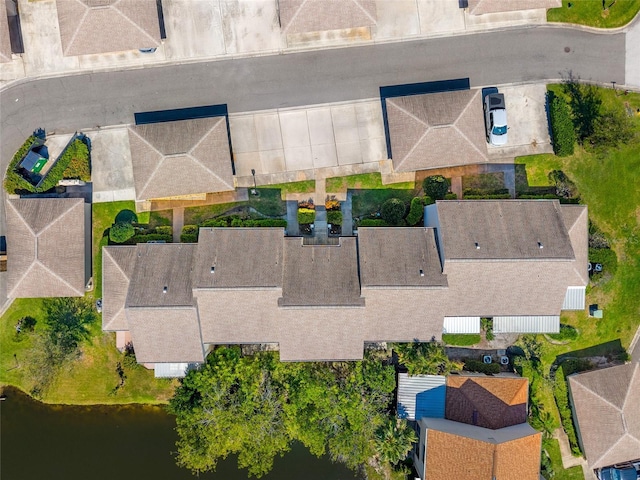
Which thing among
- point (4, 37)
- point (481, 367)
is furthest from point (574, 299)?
point (4, 37)

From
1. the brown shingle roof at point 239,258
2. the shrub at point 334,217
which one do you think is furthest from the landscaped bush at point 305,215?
the brown shingle roof at point 239,258

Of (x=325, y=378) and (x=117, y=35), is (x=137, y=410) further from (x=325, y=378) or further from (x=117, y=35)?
(x=117, y=35)

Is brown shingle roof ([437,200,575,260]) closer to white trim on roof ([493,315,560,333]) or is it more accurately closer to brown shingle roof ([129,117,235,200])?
white trim on roof ([493,315,560,333])

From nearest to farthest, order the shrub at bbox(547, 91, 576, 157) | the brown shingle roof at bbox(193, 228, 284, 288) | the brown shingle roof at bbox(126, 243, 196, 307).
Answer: the brown shingle roof at bbox(193, 228, 284, 288)
the brown shingle roof at bbox(126, 243, 196, 307)
the shrub at bbox(547, 91, 576, 157)

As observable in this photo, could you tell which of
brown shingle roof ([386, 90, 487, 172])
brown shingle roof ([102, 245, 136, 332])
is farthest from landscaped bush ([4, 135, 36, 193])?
brown shingle roof ([386, 90, 487, 172])

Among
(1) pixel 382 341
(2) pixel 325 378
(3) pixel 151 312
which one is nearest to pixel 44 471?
(3) pixel 151 312

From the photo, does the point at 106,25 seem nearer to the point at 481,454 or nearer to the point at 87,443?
the point at 87,443
